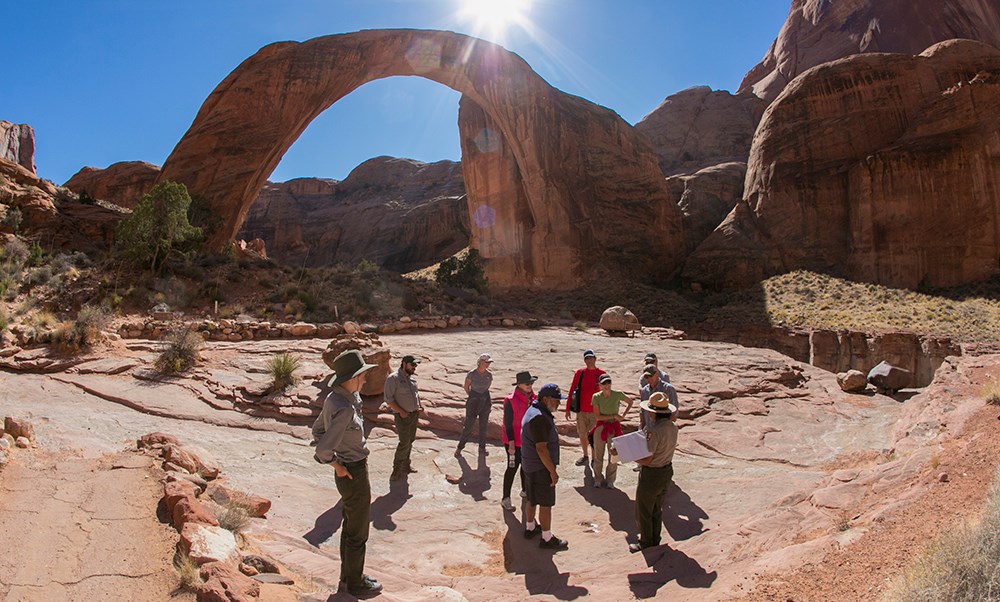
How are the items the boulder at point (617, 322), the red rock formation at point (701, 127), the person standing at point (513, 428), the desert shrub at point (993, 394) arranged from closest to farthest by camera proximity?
the desert shrub at point (993, 394), the person standing at point (513, 428), the boulder at point (617, 322), the red rock formation at point (701, 127)

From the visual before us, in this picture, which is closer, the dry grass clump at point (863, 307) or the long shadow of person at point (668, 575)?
the long shadow of person at point (668, 575)

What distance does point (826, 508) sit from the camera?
4.21 metres

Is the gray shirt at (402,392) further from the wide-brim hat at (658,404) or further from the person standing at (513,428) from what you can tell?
the wide-brim hat at (658,404)

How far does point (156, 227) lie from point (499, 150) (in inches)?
847

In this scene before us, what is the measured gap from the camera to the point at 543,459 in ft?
16.3

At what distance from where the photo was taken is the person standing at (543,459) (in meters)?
5.05

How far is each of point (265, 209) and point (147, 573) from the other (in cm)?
6476

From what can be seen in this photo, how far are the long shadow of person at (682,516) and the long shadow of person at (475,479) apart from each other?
2036mm

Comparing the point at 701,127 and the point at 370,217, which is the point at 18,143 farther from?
the point at 701,127

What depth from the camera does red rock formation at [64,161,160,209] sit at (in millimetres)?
37906

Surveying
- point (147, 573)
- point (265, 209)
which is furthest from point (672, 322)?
point (265, 209)

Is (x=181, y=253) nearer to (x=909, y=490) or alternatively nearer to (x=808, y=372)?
(x=808, y=372)

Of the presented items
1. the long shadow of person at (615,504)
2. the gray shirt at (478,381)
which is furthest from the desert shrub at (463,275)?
the long shadow of person at (615,504)

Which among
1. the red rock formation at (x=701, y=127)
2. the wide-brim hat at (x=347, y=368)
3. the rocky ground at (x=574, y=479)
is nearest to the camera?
the rocky ground at (x=574, y=479)
